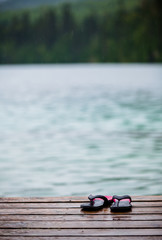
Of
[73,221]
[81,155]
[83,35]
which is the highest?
[83,35]

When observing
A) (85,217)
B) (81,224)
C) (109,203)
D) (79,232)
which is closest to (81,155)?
(109,203)

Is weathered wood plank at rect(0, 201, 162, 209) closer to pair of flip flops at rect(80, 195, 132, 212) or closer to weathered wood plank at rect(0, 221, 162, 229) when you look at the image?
pair of flip flops at rect(80, 195, 132, 212)

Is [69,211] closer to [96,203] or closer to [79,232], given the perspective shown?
[96,203]

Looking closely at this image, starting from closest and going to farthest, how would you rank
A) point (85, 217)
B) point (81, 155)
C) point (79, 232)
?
point (79, 232) → point (85, 217) → point (81, 155)

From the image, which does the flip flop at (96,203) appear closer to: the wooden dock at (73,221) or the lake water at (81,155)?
the wooden dock at (73,221)

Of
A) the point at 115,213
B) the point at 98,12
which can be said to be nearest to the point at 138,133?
the point at 115,213

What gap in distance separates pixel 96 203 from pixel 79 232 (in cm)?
51

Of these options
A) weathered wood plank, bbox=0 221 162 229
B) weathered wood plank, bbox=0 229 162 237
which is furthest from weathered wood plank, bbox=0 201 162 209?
weathered wood plank, bbox=0 229 162 237

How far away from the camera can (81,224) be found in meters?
2.72

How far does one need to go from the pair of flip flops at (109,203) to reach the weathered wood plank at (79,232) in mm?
355

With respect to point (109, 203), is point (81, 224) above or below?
below

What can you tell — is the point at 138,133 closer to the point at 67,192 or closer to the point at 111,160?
the point at 111,160

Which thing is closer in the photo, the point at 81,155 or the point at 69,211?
the point at 69,211

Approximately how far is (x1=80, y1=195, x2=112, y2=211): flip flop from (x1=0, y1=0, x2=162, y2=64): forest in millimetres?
120294
